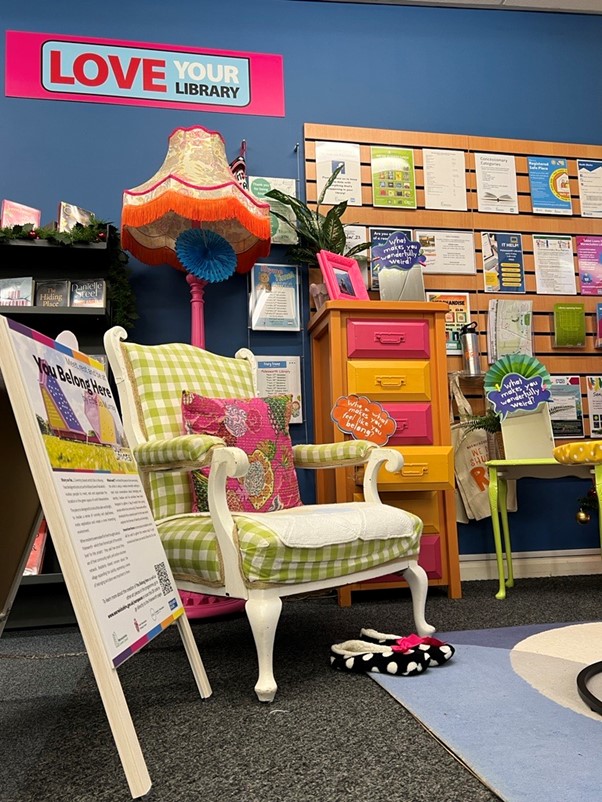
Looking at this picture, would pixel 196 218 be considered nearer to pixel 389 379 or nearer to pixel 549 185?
pixel 389 379

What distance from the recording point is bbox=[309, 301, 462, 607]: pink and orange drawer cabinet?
112 inches

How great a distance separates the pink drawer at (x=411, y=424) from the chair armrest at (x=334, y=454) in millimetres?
593

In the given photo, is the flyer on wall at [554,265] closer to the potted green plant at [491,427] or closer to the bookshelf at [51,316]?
the potted green plant at [491,427]

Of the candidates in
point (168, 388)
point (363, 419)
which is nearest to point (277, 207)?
point (363, 419)

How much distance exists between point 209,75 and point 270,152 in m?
0.52

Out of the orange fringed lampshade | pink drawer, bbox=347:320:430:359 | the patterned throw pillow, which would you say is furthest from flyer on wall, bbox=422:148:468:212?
the patterned throw pillow

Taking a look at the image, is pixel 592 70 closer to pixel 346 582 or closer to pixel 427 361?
pixel 427 361

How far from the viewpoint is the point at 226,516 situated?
1724mm

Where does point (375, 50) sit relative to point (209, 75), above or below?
above

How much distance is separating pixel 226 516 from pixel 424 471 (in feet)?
4.26

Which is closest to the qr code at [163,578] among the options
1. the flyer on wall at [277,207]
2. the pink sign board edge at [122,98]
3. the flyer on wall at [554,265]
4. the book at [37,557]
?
the book at [37,557]

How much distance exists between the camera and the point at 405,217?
11.8 feet

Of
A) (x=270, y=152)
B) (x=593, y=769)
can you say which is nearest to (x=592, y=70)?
(x=270, y=152)

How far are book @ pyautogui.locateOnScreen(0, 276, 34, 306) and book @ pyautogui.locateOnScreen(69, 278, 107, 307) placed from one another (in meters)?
0.18
